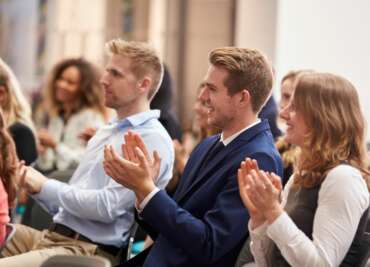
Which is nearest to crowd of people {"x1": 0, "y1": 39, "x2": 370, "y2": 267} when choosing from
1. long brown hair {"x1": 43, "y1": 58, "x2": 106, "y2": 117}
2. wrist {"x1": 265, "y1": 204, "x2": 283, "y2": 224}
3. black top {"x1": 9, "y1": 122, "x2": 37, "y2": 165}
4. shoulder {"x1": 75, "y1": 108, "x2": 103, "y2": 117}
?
wrist {"x1": 265, "y1": 204, "x2": 283, "y2": 224}

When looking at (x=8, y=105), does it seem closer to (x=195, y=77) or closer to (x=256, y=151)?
(x=256, y=151)

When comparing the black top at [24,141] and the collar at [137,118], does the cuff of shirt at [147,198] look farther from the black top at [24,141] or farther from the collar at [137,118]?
the black top at [24,141]

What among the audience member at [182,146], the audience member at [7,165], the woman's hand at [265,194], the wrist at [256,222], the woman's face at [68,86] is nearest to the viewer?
the woman's hand at [265,194]

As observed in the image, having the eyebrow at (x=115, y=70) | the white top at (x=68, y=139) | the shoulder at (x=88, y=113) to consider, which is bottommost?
the white top at (x=68, y=139)

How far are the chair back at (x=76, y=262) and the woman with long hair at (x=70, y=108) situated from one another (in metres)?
3.15

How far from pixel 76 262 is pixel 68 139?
138 inches

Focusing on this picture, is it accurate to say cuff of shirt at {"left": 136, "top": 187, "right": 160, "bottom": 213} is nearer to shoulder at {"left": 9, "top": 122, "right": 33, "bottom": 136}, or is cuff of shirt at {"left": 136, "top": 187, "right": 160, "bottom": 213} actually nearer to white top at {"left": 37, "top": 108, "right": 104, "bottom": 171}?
shoulder at {"left": 9, "top": 122, "right": 33, "bottom": 136}

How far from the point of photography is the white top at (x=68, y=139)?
16.6ft

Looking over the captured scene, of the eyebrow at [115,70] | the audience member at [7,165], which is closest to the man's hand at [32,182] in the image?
the audience member at [7,165]

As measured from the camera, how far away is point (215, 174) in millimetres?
2562

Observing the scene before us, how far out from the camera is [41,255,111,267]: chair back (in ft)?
6.08

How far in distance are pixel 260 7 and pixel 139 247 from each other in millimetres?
3055

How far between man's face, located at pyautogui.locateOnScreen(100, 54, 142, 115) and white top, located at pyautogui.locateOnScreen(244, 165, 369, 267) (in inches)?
46.2

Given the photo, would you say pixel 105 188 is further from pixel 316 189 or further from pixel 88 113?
pixel 88 113
